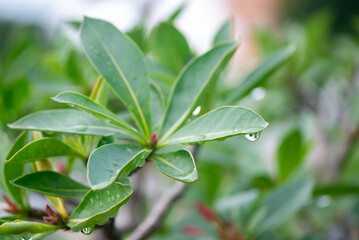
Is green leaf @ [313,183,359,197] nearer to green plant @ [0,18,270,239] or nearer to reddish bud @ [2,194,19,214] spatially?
green plant @ [0,18,270,239]

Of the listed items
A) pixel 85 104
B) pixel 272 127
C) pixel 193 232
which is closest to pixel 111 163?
pixel 85 104

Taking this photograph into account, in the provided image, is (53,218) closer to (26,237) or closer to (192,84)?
(26,237)

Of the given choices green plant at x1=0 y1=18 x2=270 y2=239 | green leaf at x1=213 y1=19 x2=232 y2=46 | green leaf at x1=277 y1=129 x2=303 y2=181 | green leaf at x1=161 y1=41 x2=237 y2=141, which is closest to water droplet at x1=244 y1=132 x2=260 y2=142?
green plant at x1=0 y1=18 x2=270 y2=239

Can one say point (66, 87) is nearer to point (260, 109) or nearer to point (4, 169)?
point (4, 169)

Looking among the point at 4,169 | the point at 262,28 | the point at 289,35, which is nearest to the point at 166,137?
the point at 4,169

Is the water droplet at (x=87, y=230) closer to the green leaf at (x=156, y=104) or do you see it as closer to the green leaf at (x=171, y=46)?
the green leaf at (x=156, y=104)

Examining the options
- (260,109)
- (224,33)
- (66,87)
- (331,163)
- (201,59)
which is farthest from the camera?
(260,109)
